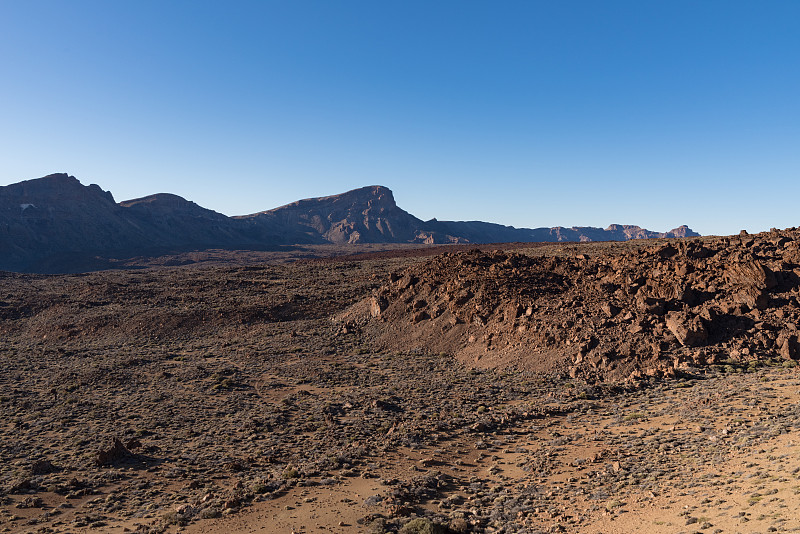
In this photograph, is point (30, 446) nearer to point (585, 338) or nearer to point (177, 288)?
point (585, 338)

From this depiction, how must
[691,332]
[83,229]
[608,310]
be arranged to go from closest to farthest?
[691,332] < [608,310] < [83,229]

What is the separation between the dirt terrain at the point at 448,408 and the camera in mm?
12141

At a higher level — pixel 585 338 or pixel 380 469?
pixel 585 338

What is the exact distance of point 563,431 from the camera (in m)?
17.2

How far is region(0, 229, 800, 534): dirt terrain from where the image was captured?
12.1m

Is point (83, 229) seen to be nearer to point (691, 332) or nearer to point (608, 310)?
point (608, 310)

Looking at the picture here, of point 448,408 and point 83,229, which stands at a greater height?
point 83,229

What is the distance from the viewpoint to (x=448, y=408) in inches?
806

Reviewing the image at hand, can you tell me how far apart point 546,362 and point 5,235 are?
6478 inches

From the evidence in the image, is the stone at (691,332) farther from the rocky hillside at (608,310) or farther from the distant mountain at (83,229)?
the distant mountain at (83,229)

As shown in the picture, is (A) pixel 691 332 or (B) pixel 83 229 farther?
(B) pixel 83 229

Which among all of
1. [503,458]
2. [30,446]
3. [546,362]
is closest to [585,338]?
[546,362]

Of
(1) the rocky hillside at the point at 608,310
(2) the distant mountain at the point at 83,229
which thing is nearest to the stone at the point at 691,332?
(1) the rocky hillside at the point at 608,310

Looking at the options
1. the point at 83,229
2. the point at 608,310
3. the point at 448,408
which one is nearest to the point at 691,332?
the point at 608,310
